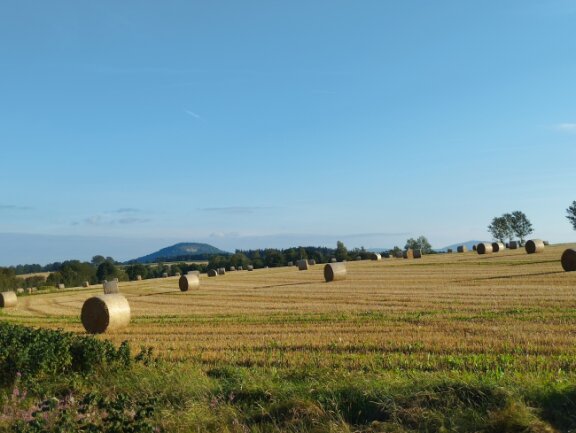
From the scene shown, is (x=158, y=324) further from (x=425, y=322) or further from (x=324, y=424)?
(x=324, y=424)

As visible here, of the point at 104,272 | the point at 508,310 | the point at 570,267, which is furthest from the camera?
the point at 104,272

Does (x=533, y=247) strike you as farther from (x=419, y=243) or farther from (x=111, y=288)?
(x=419, y=243)

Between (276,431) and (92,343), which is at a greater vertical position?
(92,343)

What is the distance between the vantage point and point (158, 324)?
21625mm

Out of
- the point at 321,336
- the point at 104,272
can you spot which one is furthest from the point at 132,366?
the point at 104,272

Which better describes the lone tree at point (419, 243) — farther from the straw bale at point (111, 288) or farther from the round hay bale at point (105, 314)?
the round hay bale at point (105, 314)

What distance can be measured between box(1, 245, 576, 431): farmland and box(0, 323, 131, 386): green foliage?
3.40 ft

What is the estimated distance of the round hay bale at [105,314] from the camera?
22.0 meters

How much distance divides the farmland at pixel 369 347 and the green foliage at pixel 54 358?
104 cm

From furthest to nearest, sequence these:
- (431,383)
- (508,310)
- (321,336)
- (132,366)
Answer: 1. (508,310)
2. (321,336)
3. (132,366)
4. (431,383)

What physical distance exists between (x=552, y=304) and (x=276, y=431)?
14.7 metres

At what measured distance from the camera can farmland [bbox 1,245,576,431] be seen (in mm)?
7531

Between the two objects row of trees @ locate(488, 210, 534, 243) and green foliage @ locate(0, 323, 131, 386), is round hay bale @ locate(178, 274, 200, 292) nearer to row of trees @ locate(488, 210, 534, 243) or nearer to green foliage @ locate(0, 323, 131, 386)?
green foliage @ locate(0, 323, 131, 386)

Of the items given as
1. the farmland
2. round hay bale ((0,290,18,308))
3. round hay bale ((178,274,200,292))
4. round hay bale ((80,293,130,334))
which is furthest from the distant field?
round hay bale ((0,290,18,308))
